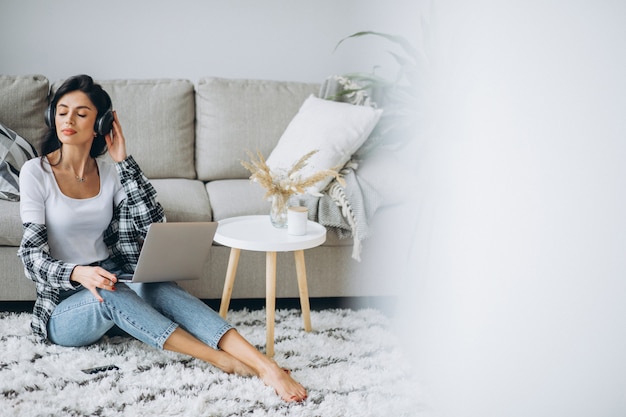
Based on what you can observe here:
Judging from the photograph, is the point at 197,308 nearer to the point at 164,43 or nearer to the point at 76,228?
the point at 76,228

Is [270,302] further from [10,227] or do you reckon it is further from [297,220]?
[10,227]

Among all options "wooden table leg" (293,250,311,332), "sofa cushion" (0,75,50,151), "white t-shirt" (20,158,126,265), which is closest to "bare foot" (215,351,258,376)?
"wooden table leg" (293,250,311,332)

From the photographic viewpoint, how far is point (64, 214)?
6.16 ft

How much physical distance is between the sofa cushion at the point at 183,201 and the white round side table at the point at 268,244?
0.59 ft

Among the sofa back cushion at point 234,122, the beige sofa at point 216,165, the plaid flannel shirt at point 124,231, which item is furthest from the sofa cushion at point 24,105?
the plaid flannel shirt at point 124,231

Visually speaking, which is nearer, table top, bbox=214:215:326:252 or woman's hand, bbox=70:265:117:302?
woman's hand, bbox=70:265:117:302

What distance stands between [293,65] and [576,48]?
2154 mm

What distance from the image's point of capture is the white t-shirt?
184 centimetres

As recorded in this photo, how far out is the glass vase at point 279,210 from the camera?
2.07m

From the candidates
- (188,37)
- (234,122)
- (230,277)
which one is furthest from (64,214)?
(188,37)

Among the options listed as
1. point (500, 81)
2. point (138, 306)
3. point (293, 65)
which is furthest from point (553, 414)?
point (293, 65)

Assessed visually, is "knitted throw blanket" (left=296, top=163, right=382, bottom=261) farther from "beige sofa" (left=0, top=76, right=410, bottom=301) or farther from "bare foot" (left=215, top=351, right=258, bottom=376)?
"bare foot" (left=215, top=351, right=258, bottom=376)

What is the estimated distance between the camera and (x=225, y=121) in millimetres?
2828

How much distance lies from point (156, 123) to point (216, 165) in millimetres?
318
